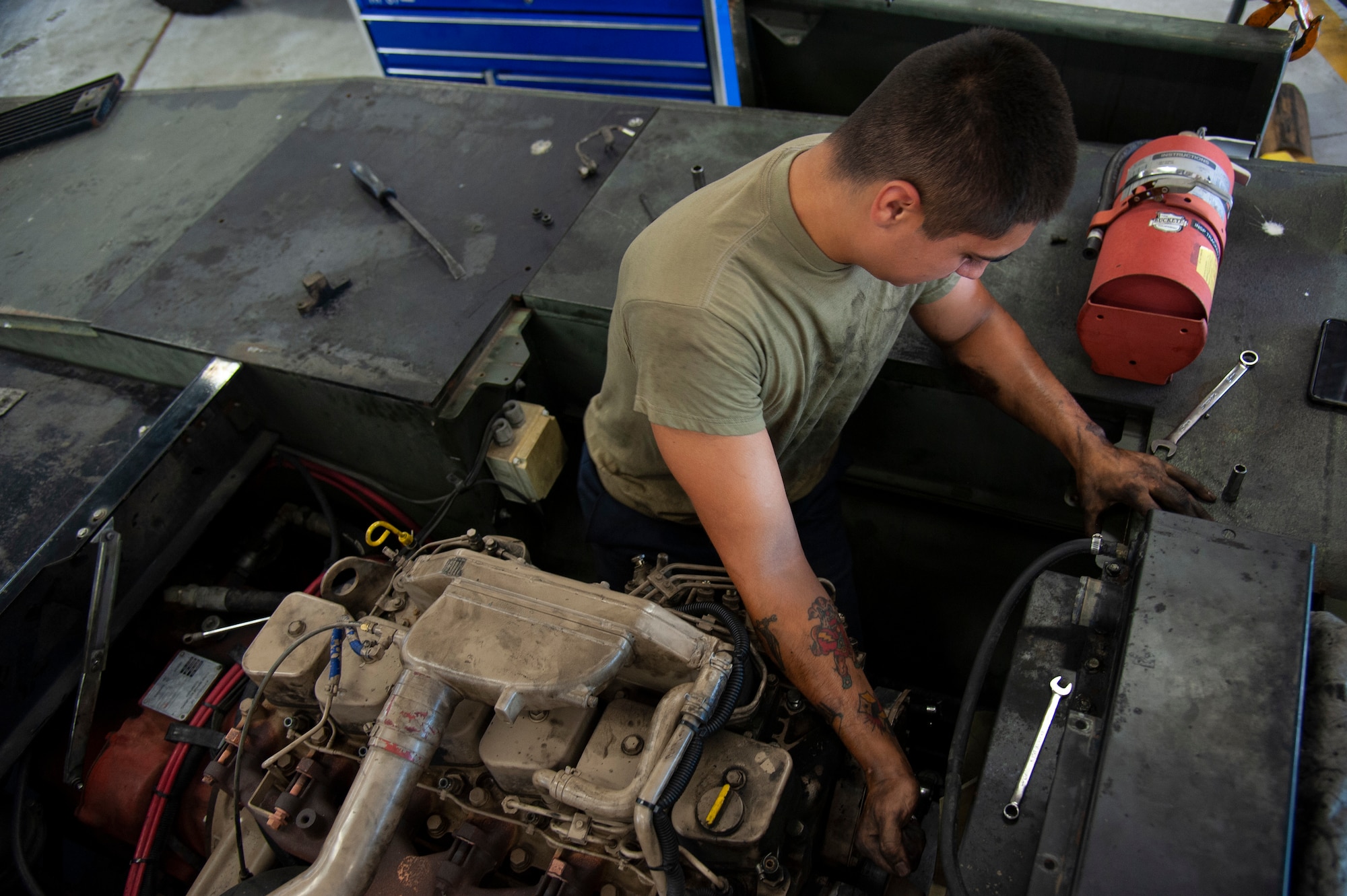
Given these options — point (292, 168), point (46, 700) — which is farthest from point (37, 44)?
point (46, 700)

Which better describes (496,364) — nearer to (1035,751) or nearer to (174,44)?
(1035,751)

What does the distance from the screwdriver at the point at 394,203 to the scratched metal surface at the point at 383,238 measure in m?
0.02

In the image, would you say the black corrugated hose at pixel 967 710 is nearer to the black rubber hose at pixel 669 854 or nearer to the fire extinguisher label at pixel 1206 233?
the black rubber hose at pixel 669 854

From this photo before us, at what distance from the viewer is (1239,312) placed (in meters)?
1.64

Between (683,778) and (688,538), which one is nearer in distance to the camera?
(683,778)

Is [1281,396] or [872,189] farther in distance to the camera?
[1281,396]

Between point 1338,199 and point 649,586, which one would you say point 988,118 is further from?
point 1338,199

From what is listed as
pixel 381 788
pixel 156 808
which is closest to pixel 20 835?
pixel 156 808

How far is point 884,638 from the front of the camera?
2.21m

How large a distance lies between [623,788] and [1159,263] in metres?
1.19

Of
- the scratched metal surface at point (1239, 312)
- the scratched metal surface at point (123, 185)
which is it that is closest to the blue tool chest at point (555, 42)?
the scratched metal surface at point (123, 185)

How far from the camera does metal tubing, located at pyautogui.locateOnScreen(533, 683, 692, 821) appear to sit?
1096 millimetres

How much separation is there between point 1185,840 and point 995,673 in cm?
Result: 119

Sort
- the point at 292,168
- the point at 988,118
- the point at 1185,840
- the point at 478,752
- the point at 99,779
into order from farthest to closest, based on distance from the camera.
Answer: the point at 292,168 < the point at 99,779 < the point at 478,752 < the point at 988,118 < the point at 1185,840
